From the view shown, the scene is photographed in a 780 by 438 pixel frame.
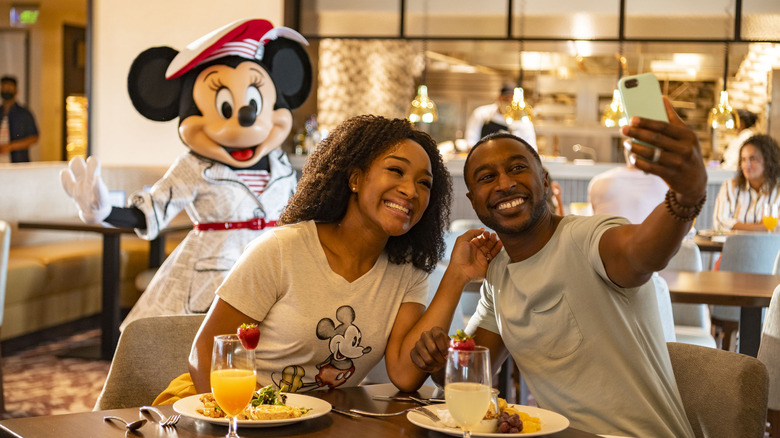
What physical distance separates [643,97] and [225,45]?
2688 mm

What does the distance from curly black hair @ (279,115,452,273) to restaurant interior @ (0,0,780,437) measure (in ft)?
1.22

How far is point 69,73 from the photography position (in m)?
11.6

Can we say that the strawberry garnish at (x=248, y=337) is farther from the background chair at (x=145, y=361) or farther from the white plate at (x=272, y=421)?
the background chair at (x=145, y=361)

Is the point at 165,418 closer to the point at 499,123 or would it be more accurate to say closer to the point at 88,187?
the point at 88,187

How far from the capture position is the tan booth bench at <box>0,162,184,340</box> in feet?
17.1

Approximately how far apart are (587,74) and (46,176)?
6608 millimetres

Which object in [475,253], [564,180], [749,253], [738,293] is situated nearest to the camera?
[475,253]

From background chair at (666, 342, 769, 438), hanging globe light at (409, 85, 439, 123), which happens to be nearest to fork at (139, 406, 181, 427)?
background chair at (666, 342, 769, 438)

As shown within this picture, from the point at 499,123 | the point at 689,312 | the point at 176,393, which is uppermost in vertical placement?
the point at 499,123

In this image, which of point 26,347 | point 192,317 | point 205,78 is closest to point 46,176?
point 26,347

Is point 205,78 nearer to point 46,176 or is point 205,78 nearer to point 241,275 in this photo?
point 241,275

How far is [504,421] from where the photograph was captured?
4.98 ft

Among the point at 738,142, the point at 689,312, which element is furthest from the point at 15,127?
the point at 689,312

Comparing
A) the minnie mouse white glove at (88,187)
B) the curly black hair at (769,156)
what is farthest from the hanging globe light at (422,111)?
the minnie mouse white glove at (88,187)
